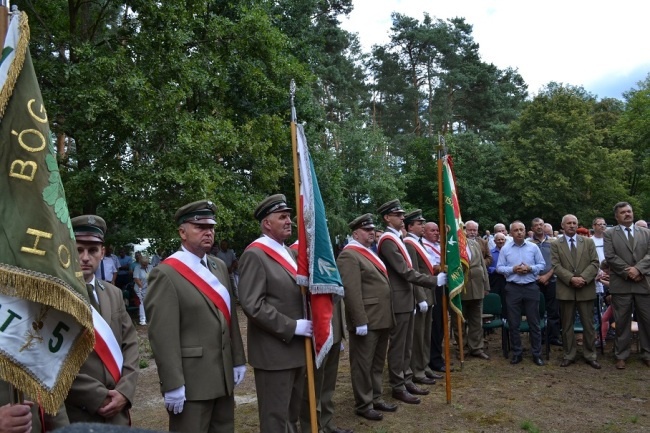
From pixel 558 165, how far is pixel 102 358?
32.9 m

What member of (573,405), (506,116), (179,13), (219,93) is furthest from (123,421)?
(506,116)

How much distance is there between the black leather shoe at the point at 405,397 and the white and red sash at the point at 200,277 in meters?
3.24

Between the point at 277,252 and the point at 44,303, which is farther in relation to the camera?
the point at 277,252

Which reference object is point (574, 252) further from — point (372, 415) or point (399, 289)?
point (372, 415)

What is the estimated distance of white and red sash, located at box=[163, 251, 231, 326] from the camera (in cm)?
375

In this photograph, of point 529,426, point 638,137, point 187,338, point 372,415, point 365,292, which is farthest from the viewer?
point 638,137

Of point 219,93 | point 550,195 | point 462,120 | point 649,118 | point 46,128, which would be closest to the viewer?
point 46,128

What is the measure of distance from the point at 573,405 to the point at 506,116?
118 feet

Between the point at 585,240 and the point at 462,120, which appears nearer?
the point at 585,240

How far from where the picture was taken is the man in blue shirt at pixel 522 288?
7941 mm

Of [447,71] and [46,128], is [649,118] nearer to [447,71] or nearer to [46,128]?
[447,71]

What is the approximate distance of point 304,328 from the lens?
4.09 m

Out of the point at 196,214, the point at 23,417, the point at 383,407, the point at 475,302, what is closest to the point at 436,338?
the point at 475,302

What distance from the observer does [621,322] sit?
789 cm
